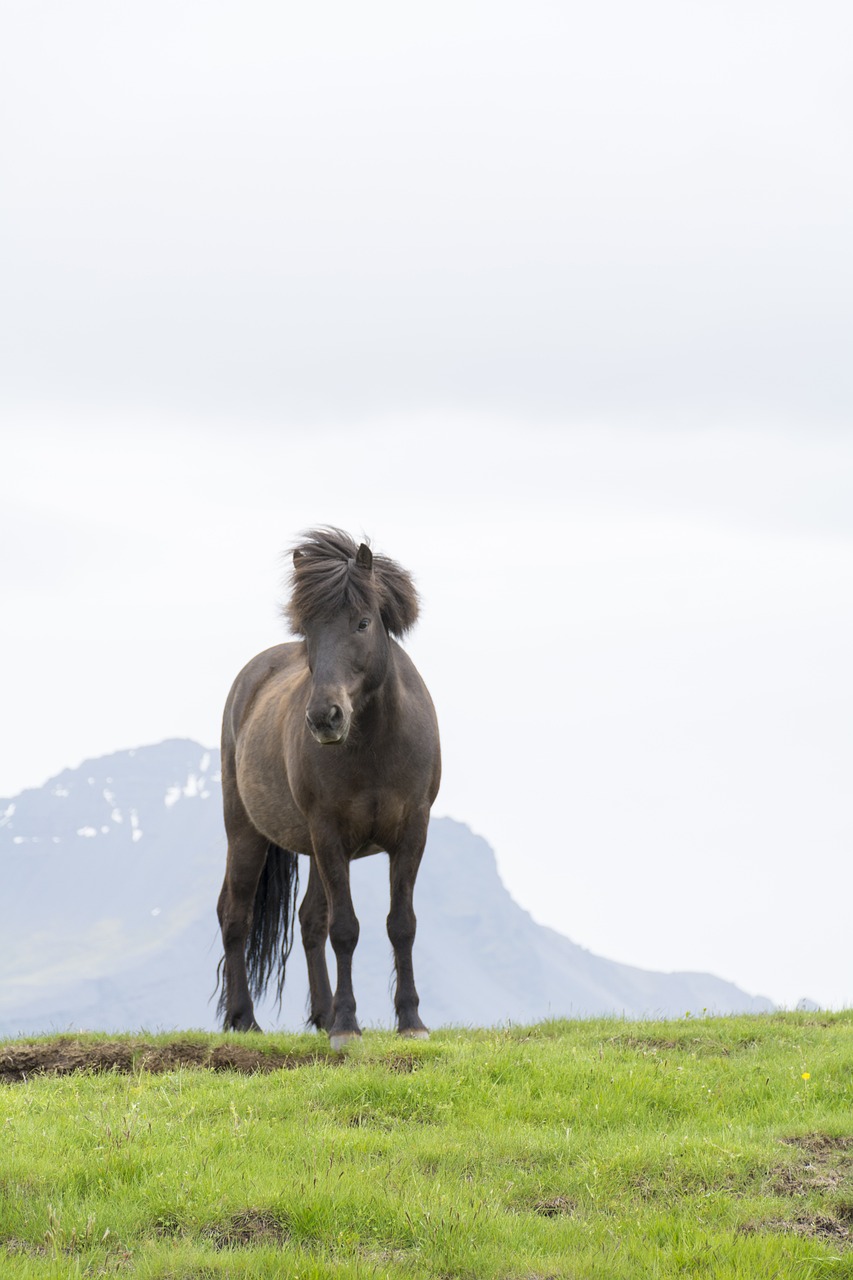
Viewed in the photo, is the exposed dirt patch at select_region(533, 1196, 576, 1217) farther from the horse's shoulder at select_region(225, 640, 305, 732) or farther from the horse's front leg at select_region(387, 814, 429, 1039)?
the horse's shoulder at select_region(225, 640, 305, 732)

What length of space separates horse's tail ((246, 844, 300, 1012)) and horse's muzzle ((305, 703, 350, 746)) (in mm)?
4488

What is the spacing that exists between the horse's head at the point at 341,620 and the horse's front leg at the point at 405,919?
116 centimetres

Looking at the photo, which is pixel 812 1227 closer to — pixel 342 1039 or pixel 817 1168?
pixel 817 1168

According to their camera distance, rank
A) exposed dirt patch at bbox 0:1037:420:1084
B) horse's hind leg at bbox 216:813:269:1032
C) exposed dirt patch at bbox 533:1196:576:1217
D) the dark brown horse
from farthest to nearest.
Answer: horse's hind leg at bbox 216:813:269:1032
the dark brown horse
exposed dirt patch at bbox 0:1037:420:1084
exposed dirt patch at bbox 533:1196:576:1217

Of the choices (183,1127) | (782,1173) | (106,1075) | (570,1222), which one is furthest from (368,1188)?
(106,1075)

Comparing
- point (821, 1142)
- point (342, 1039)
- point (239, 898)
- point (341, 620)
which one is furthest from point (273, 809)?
point (821, 1142)

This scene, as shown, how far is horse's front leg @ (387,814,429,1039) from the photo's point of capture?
1127cm

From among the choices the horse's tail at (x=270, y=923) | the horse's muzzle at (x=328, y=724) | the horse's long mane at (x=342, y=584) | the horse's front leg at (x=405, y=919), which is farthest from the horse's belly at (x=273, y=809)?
the horse's muzzle at (x=328, y=724)

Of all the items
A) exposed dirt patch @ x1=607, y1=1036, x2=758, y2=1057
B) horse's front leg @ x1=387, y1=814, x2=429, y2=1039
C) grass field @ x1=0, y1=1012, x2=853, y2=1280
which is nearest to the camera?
grass field @ x1=0, y1=1012, x2=853, y2=1280

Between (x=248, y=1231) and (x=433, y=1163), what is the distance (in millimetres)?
1210

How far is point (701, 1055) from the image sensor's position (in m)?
9.76

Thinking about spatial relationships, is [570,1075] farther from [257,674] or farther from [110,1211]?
[257,674]

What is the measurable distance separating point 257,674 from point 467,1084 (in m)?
6.79

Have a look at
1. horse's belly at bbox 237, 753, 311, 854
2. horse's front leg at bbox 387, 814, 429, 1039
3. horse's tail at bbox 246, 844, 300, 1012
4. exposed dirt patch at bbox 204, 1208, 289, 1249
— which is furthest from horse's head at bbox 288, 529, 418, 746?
exposed dirt patch at bbox 204, 1208, 289, 1249
